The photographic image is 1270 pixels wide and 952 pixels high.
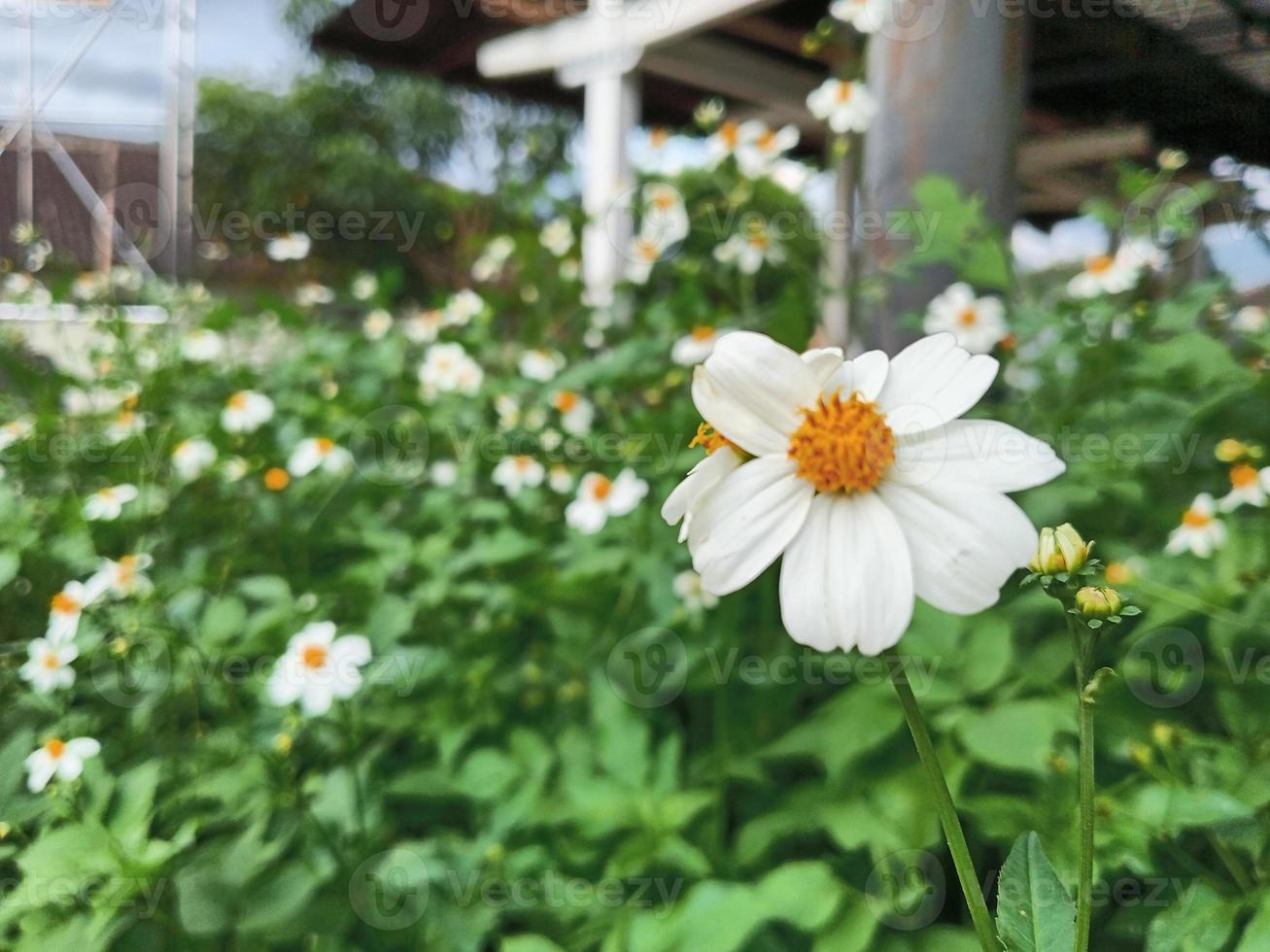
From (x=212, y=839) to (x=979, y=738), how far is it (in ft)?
2.31

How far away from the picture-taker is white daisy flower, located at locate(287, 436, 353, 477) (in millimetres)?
1344

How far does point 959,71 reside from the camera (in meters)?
1.37

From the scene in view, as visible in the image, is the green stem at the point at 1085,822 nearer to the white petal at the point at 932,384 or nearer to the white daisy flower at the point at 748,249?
the white petal at the point at 932,384

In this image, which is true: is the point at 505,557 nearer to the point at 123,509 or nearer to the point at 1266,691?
the point at 123,509

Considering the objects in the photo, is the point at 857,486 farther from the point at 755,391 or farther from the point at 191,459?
the point at 191,459

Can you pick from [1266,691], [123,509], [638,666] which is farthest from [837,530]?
[123,509]

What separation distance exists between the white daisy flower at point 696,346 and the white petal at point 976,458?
2.69 ft

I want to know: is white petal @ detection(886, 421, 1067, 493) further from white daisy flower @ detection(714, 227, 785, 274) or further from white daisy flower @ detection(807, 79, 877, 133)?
white daisy flower @ detection(807, 79, 877, 133)

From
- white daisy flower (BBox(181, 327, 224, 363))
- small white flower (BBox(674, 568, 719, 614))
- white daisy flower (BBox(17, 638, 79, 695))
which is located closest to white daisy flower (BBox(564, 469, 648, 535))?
small white flower (BBox(674, 568, 719, 614))

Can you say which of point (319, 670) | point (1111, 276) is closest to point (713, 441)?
point (319, 670)

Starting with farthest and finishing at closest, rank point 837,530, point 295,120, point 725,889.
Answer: point 295,120
point 725,889
point 837,530

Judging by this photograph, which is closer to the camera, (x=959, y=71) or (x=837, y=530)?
(x=837, y=530)

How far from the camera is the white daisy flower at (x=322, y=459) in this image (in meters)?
1.34

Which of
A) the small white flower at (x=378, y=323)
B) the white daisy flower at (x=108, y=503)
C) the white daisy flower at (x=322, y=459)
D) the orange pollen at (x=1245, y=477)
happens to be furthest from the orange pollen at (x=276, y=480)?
the orange pollen at (x=1245, y=477)
